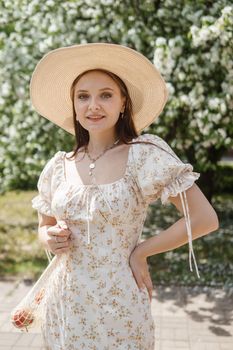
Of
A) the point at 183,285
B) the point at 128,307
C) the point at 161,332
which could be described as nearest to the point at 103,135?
the point at 128,307

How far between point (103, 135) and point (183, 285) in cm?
368

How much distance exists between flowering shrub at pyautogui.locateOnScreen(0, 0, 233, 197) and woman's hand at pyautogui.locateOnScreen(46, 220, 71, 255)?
11.9 ft

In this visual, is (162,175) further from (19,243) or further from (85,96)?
(19,243)

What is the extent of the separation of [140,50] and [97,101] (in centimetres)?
410

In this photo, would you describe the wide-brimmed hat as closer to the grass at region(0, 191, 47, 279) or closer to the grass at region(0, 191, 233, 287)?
the grass at region(0, 191, 233, 287)

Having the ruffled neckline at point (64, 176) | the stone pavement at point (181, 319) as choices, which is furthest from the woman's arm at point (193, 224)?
the stone pavement at point (181, 319)

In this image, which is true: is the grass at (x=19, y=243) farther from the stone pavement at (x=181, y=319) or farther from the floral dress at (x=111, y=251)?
the floral dress at (x=111, y=251)

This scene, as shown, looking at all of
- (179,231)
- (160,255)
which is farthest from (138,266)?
(160,255)

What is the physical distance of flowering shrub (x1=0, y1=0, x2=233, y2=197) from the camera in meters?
5.46

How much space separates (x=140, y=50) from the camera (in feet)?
19.4

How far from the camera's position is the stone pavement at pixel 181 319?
3.96 m

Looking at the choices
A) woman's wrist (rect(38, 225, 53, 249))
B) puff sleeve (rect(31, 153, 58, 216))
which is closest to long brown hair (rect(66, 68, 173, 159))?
puff sleeve (rect(31, 153, 58, 216))

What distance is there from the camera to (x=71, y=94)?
2.23 m

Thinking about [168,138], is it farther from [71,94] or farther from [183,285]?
[71,94]
